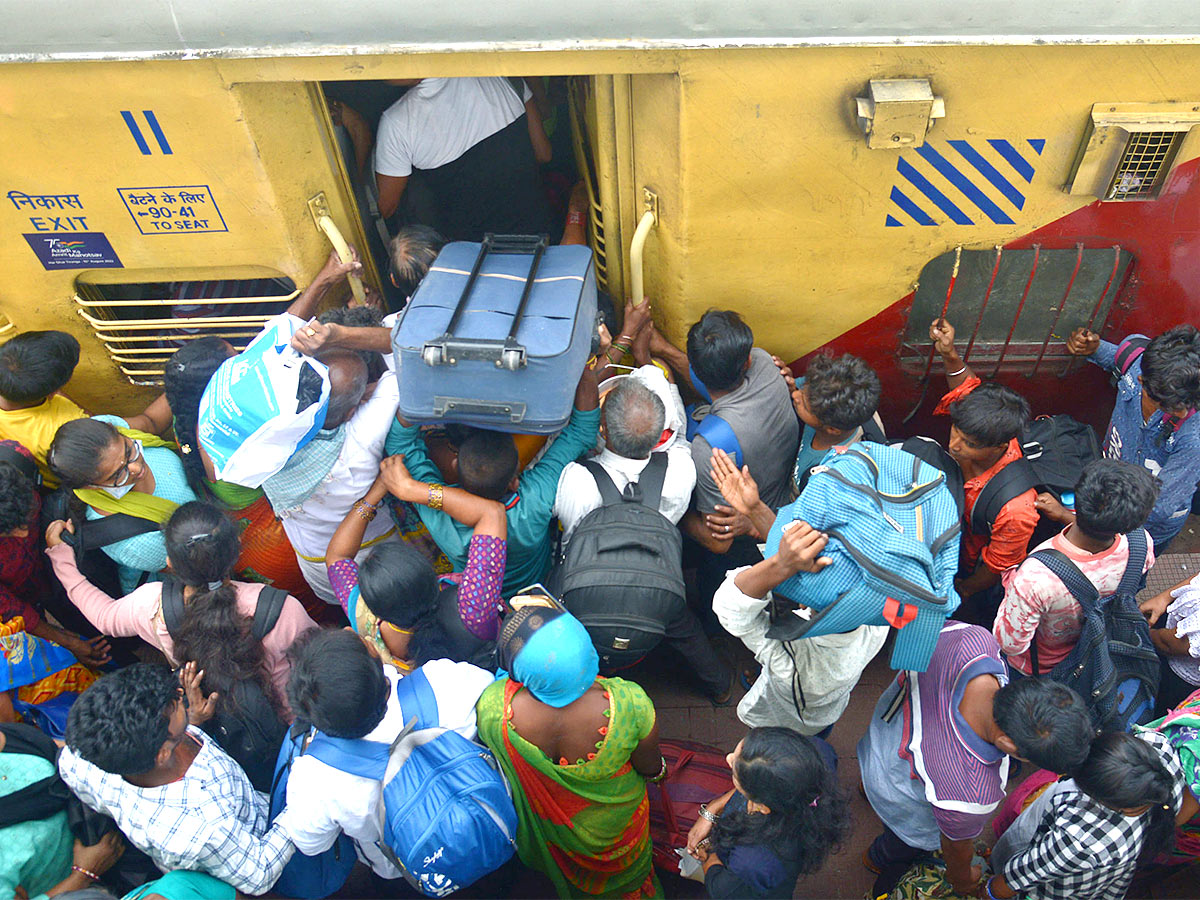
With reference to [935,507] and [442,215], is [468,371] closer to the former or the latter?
[935,507]

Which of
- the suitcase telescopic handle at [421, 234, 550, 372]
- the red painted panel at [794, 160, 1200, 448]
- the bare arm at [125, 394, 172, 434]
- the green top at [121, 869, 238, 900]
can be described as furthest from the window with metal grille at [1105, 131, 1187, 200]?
the bare arm at [125, 394, 172, 434]

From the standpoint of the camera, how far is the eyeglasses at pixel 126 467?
256 cm

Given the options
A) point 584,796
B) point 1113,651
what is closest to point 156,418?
point 584,796

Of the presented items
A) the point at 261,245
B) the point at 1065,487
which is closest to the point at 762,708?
the point at 1065,487

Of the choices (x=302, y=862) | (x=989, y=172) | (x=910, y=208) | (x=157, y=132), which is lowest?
(x=302, y=862)

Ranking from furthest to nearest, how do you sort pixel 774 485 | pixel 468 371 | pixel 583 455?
pixel 774 485
pixel 583 455
pixel 468 371

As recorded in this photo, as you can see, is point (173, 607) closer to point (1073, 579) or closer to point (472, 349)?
point (472, 349)

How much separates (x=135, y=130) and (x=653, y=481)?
204 centimetres

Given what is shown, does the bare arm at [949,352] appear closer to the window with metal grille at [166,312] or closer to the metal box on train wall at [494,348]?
the metal box on train wall at [494,348]

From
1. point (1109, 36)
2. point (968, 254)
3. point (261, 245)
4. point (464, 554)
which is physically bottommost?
point (464, 554)

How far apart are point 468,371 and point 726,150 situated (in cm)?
113

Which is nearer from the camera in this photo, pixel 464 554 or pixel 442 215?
pixel 464 554

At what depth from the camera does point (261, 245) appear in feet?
9.47

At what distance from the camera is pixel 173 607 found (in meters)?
2.43
